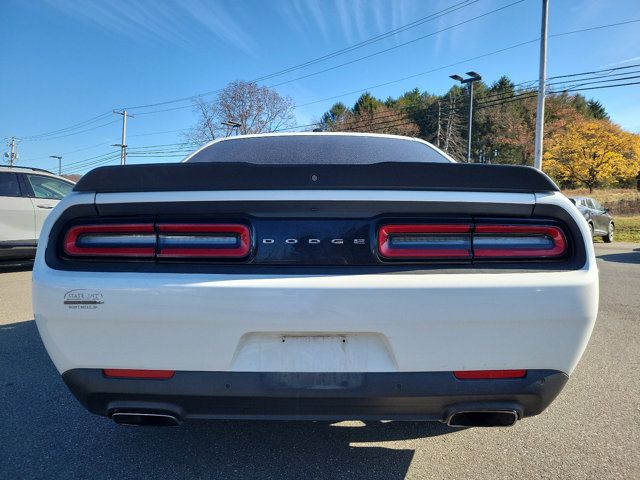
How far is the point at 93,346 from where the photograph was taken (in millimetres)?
1636

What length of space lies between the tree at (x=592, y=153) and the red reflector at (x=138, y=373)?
56.8 meters

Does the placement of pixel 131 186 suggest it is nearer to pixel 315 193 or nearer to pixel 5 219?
pixel 315 193

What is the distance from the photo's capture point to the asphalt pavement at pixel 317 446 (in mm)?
2049

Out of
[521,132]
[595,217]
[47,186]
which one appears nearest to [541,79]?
[595,217]

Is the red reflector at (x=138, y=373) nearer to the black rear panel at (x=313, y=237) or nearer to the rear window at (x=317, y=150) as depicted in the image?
the black rear panel at (x=313, y=237)

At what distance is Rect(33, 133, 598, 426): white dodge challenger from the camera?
1572mm

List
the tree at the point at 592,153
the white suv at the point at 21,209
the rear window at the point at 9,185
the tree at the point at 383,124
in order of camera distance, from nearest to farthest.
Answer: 1. the white suv at the point at 21,209
2. the rear window at the point at 9,185
3. the tree at the point at 383,124
4. the tree at the point at 592,153

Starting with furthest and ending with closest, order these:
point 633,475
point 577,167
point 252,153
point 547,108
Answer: point 547,108, point 577,167, point 252,153, point 633,475

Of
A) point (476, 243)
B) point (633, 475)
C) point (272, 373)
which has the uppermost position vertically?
point (476, 243)

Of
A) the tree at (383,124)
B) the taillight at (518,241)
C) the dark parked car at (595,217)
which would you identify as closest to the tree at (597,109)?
the tree at (383,124)

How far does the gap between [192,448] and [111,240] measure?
1213 millimetres

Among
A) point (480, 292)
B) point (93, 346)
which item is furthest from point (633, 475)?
point (93, 346)

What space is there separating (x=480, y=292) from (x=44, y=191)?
8274 mm

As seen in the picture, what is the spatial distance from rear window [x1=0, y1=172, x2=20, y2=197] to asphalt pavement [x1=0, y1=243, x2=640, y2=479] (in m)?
5.49
